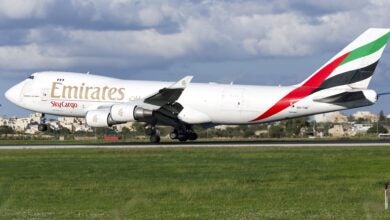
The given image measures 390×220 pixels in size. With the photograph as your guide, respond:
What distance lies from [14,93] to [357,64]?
25.6m

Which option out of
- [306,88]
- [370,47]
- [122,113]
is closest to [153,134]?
[122,113]

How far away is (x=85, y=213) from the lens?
813 inches

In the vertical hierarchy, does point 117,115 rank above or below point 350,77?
below

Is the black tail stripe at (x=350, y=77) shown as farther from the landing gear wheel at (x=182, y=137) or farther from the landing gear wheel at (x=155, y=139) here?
the landing gear wheel at (x=155, y=139)

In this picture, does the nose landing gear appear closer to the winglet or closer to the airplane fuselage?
the airplane fuselage

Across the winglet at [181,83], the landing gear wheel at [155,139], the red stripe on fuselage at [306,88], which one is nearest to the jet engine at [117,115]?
the winglet at [181,83]

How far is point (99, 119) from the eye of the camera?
5619cm

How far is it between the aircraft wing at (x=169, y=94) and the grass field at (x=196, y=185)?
11.2m

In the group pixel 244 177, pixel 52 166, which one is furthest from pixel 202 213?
pixel 52 166

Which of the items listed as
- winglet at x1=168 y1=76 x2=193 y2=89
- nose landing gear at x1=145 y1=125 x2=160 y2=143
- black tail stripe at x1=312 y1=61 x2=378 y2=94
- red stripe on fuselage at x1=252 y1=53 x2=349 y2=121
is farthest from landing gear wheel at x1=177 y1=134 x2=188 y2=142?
black tail stripe at x1=312 y1=61 x2=378 y2=94

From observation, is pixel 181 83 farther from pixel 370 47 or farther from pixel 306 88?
pixel 370 47

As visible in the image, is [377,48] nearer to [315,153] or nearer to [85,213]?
[315,153]

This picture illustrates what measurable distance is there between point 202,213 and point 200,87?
39.3 meters

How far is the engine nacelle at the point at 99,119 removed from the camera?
184 ft
